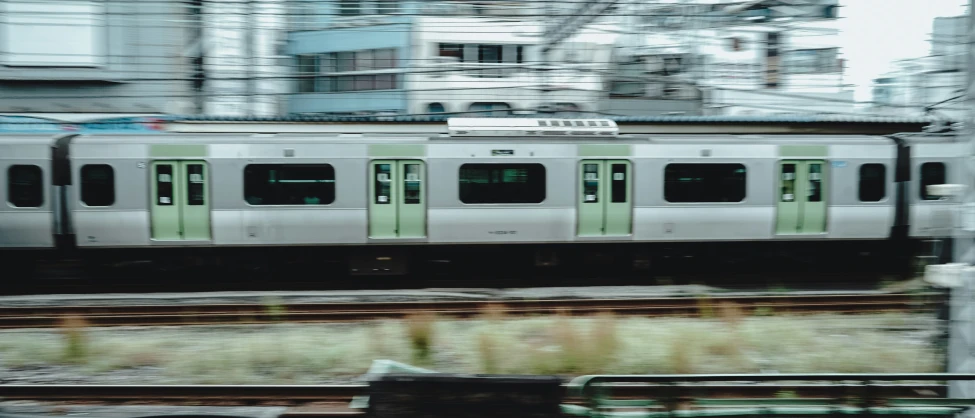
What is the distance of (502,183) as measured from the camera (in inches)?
535

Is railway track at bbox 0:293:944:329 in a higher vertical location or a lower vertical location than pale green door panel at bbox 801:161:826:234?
lower

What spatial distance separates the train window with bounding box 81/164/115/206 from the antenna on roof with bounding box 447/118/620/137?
5560mm

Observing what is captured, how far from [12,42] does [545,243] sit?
13.7m

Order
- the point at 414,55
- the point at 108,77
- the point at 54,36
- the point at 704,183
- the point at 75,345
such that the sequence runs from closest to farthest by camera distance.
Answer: the point at 75,345
the point at 704,183
the point at 54,36
the point at 108,77
the point at 414,55

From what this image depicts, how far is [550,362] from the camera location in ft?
25.5

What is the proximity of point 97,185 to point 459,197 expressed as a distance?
230 inches

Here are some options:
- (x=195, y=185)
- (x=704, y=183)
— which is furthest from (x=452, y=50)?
(x=195, y=185)

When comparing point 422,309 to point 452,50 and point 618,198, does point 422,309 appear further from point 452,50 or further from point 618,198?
point 452,50

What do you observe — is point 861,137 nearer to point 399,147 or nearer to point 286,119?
point 399,147

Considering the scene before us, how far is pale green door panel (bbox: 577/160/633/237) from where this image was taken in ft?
44.9

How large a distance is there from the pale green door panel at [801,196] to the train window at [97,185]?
11192 millimetres

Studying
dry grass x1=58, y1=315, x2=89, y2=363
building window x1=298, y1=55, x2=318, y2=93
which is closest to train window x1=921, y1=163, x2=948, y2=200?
dry grass x1=58, y1=315, x2=89, y2=363

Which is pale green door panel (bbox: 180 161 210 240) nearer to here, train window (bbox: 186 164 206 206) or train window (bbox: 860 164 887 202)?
train window (bbox: 186 164 206 206)

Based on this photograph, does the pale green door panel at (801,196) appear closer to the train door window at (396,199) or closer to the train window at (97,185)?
the train door window at (396,199)
